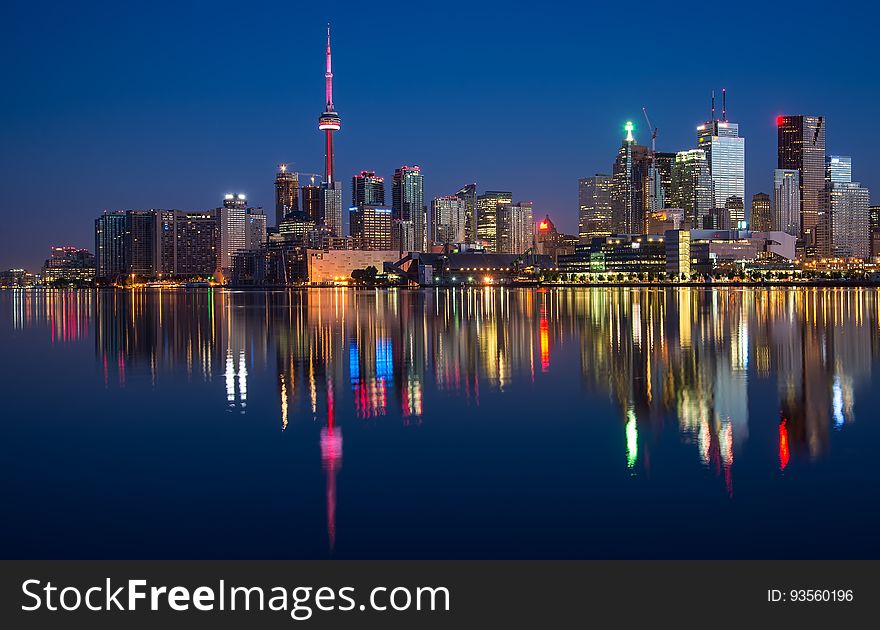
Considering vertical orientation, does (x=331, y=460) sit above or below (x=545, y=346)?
below

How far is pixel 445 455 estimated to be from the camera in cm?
1548

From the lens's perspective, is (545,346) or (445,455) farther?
(545,346)

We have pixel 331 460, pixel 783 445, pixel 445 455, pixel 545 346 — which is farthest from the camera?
pixel 545 346

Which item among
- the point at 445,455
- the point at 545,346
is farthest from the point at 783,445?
the point at 545,346

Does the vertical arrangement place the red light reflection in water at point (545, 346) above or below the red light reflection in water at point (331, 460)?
above

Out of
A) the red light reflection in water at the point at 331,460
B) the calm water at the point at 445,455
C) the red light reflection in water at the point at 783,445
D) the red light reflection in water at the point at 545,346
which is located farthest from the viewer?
the red light reflection in water at the point at 545,346

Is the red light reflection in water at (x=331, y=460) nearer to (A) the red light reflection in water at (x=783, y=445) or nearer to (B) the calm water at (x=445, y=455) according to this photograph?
(B) the calm water at (x=445, y=455)

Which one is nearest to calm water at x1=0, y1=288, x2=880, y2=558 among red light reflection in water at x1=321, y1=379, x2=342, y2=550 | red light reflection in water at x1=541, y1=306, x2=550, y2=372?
red light reflection in water at x1=321, y1=379, x2=342, y2=550

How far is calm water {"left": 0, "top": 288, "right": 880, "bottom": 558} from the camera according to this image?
1070cm

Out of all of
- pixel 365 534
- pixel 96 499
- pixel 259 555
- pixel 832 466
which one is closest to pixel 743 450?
pixel 832 466

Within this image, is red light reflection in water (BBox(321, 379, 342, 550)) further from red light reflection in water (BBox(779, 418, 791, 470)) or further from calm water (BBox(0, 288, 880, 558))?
red light reflection in water (BBox(779, 418, 791, 470))

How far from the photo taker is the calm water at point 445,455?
10.7 metres

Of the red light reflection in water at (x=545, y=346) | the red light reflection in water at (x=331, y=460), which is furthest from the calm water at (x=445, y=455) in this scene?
the red light reflection in water at (x=545, y=346)

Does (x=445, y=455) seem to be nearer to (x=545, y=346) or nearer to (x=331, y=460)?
(x=331, y=460)
